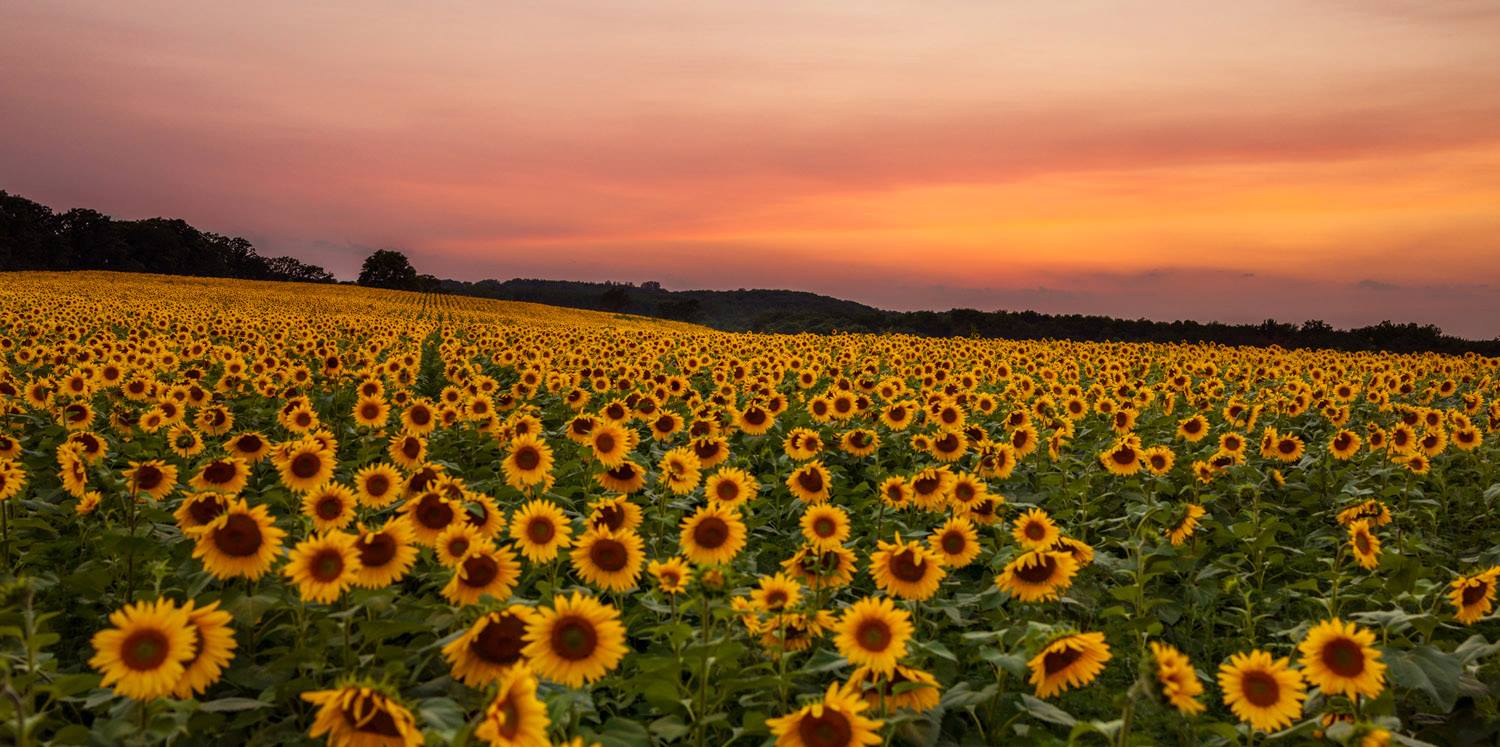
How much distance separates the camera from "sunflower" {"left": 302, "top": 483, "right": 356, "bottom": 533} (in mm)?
5039

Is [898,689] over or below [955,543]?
below

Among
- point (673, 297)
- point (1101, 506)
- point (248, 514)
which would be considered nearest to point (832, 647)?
point (248, 514)

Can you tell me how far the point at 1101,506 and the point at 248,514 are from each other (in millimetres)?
8285

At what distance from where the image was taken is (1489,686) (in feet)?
14.8

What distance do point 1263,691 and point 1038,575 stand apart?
57.1 inches

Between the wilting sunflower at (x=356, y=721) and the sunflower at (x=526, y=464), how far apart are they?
4.06 m

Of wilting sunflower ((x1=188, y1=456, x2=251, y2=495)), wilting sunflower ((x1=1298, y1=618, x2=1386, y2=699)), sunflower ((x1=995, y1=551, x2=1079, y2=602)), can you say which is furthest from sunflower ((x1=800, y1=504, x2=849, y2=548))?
wilting sunflower ((x1=188, y1=456, x2=251, y2=495))

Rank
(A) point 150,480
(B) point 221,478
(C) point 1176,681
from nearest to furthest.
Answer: (C) point 1176,681
(B) point 221,478
(A) point 150,480

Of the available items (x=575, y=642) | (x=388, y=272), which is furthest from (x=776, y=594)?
(x=388, y=272)

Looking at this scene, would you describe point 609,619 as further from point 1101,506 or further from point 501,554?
point 1101,506

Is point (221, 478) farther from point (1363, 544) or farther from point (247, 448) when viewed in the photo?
point (1363, 544)

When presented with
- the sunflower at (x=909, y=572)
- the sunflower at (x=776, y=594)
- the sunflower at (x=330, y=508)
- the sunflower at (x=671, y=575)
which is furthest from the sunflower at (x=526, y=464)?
the sunflower at (x=909, y=572)

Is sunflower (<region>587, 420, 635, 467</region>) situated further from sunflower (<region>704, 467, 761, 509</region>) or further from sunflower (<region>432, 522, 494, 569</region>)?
sunflower (<region>432, 522, 494, 569</region>)

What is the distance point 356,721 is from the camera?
285 cm
